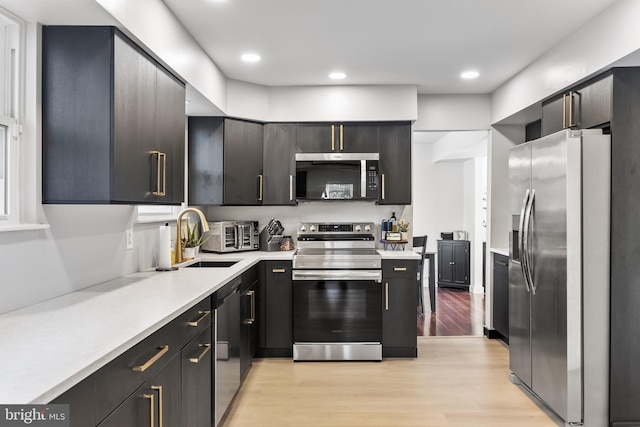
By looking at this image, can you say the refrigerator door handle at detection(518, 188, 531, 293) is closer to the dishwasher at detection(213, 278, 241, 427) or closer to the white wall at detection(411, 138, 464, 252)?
the dishwasher at detection(213, 278, 241, 427)

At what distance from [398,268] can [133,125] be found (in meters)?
2.62

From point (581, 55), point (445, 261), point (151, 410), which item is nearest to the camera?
point (151, 410)

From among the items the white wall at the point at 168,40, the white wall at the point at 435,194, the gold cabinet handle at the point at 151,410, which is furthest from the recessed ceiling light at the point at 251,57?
the white wall at the point at 435,194

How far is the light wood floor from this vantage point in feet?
9.41

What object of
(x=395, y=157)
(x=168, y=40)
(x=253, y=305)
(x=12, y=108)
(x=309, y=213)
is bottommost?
(x=253, y=305)

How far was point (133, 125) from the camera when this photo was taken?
2129 millimetres

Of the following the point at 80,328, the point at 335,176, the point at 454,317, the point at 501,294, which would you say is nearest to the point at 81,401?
the point at 80,328

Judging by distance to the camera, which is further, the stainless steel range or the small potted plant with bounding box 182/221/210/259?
the stainless steel range

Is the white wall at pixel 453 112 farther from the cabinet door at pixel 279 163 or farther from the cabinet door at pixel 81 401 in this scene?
the cabinet door at pixel 81 401

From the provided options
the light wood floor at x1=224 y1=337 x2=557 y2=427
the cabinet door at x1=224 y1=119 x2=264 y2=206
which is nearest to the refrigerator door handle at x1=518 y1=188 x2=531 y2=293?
the light wood floor at x1=224 y1=337 x2=557 y2=427

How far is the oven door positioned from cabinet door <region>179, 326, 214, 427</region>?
1563 millimetres

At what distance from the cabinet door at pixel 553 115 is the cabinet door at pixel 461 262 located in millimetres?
4074

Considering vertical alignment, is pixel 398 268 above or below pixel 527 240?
below

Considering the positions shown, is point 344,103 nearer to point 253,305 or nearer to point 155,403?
point 253,305
